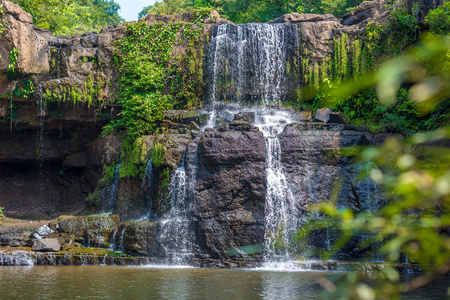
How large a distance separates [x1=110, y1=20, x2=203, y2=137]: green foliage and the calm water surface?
6.90 m

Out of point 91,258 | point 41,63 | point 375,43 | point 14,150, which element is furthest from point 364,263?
point 14,150

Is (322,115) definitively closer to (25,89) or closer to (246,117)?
(246,117)

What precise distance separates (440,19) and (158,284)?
11.5 metres

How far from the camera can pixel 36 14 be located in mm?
19391

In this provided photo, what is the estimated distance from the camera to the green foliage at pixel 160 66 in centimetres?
1596

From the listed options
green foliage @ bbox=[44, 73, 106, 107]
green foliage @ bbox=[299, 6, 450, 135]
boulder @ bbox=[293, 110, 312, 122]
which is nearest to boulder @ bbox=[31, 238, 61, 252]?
green foliage @ bbox=[44, 73, 106, 107]

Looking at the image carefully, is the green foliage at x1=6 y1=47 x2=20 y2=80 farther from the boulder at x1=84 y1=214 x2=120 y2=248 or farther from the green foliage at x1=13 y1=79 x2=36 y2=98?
the boulder at x1=84 y1=214 x2=120 y2=248

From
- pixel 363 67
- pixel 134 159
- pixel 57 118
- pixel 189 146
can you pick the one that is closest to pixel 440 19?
pixel 363 67

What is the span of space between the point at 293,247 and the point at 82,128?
988 centimetres

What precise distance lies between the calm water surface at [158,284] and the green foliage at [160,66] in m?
6.90

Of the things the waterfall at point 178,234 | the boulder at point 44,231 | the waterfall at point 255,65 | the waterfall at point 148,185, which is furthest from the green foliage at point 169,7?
the boulder at point 44,231

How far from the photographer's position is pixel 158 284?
27.0 ft

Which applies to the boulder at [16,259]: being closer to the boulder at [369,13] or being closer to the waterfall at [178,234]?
the waterfall at [178,234]

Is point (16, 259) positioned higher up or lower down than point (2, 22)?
lower down
